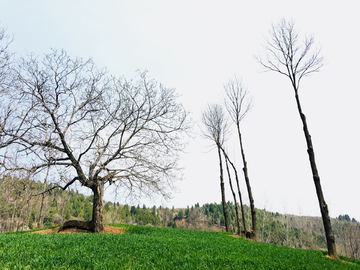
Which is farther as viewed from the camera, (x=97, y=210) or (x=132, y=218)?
(x=132, y=218)

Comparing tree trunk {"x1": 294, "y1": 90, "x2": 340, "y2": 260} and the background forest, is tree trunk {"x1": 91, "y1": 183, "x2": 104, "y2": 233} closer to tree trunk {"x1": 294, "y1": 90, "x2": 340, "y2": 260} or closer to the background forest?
the background forest

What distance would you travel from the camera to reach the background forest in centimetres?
1836

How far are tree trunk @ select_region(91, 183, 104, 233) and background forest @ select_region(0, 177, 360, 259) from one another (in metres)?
1.19

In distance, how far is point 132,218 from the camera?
340ft

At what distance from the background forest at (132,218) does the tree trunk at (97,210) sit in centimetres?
119

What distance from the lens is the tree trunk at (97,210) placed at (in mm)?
13297

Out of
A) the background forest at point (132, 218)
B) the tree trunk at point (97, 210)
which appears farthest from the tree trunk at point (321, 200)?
the background forest at point (132, 218)

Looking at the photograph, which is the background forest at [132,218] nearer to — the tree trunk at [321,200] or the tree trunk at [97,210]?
the tree trunk at [97,210]

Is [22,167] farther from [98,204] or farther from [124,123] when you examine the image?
[124,123]

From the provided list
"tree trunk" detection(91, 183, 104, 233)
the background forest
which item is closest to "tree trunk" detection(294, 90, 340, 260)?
"tree trunk" detection(91, 183, 104, 233)

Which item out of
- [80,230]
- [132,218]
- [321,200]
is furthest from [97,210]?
[132,218]

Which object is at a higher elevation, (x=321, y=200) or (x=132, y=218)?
(x=321, y=200)

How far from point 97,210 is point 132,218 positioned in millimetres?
99496

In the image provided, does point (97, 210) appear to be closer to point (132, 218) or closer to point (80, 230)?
point (80, 230)
